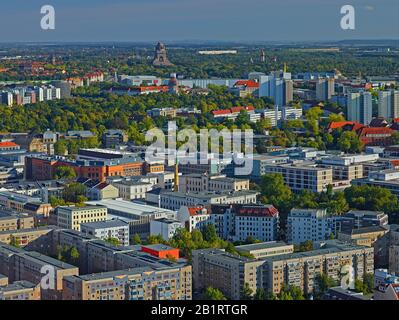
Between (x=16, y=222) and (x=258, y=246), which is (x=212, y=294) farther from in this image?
(x=16, y=222)

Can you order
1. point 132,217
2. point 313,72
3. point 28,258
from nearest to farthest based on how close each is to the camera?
point 28,258
point 132,217
point 313,72

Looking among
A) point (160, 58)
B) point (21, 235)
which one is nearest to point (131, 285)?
point (21, 235)

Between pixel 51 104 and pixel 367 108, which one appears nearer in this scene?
pixel 367 108

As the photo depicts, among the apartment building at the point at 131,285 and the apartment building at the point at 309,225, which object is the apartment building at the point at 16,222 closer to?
the apartment building at the point at 309,225

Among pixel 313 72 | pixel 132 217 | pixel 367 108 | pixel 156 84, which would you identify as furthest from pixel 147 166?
pixel 313 72
